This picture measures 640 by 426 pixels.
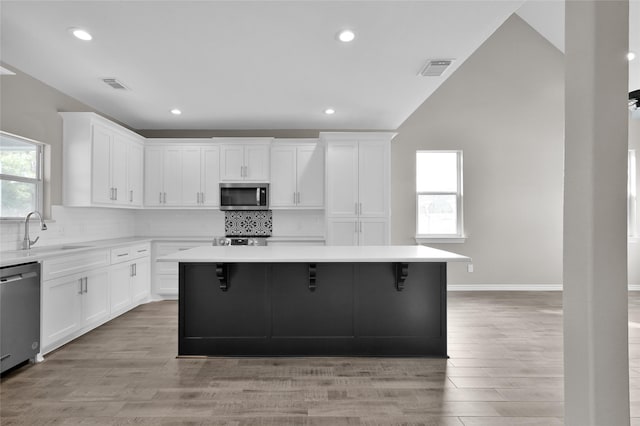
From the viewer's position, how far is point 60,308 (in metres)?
3.54

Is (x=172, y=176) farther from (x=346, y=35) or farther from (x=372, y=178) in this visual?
(x=346, y=35)

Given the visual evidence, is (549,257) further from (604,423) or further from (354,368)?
(604,423)

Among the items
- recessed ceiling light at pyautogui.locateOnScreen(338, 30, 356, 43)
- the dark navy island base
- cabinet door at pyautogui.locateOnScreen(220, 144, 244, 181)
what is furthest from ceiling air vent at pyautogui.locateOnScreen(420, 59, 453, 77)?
cabinet door at pyautogui.locateOnScreen(220, 144, 244, 181)

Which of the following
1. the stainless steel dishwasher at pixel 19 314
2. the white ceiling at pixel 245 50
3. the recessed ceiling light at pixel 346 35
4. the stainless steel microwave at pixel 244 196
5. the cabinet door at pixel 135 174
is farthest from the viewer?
the stainless steel microwave at pixel 244 196

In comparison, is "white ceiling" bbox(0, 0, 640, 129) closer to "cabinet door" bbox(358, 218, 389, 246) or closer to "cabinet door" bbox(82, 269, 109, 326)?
"cabinet door" bbox(358, 218, 389, 246)

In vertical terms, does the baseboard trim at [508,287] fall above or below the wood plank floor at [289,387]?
above

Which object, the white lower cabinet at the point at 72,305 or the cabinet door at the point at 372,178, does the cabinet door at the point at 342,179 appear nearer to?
the cabinet door at the point at 372,178

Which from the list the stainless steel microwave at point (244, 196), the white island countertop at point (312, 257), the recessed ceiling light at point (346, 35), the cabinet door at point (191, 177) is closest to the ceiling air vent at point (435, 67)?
the recessed ceiling light at point (346, 35)

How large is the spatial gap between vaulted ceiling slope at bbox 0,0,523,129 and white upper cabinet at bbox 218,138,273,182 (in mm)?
904

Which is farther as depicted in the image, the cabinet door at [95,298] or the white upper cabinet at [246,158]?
the white upper cabinet at [246,158]

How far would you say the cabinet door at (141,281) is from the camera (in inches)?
201

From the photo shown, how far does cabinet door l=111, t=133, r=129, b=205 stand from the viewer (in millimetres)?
4996

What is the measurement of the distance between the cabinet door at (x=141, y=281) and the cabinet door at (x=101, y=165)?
96 centimetres

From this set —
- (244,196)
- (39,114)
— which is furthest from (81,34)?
(244,196)
